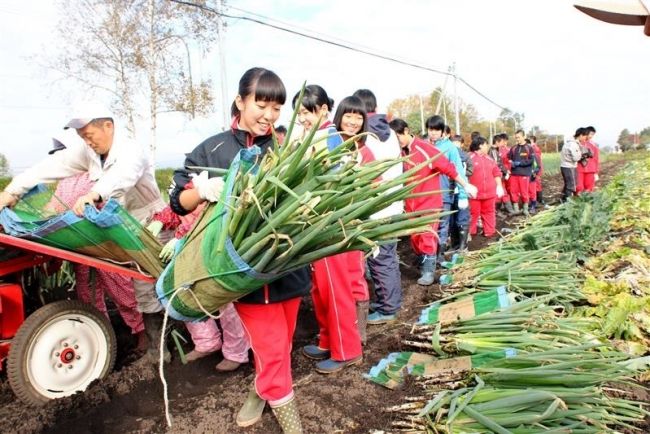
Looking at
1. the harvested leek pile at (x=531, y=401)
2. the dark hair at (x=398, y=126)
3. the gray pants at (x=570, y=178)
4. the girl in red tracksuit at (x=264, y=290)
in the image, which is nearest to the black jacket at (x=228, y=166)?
the girl in red tracksuit at (x=264, y=290)

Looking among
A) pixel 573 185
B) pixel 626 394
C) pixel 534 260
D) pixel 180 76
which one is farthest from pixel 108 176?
pixel 180 76

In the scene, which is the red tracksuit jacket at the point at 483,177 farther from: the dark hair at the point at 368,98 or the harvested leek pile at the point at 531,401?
the harvested leek pile at the point at 531,401

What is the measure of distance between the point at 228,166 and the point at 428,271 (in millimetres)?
3088

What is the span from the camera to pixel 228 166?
79.7 inches

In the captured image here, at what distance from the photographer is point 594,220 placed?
191 inches

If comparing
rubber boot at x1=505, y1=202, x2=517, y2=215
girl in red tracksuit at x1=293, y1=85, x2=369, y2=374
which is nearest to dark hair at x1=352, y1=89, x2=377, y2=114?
girl in red tracksuit at x1=293, y1=85, x2=369, y2=374

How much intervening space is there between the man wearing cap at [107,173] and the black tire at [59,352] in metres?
0.33

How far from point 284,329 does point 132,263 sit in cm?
86

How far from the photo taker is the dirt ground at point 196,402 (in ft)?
7.00

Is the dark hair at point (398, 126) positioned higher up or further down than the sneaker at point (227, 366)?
higher up

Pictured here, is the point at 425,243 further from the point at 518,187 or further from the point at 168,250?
the point at 518,187

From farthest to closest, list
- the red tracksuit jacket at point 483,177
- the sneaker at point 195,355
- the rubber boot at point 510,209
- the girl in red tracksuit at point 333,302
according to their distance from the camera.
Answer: the rubber boot at point 510,209, the red tracksuit jacket at point 483,177, the sneaker at point 195,355, the girl in red tracksuit at point 333,302

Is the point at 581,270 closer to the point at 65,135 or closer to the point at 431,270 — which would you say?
the point at 431,270

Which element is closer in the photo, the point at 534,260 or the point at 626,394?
the point at 626,394
